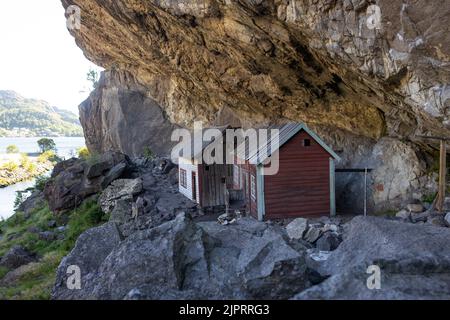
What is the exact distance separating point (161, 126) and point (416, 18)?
110ft

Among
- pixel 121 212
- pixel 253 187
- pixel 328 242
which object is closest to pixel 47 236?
pixel 121 212

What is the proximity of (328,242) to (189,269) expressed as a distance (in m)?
5.42

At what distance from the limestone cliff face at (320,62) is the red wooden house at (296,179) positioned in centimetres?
349

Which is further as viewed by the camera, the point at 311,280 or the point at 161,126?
the point at 161,126

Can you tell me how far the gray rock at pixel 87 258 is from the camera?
6941 mm

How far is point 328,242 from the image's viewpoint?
10.7m

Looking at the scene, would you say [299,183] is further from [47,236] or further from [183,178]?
[47,236]

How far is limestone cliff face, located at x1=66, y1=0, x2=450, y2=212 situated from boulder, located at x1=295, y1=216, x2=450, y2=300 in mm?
7356

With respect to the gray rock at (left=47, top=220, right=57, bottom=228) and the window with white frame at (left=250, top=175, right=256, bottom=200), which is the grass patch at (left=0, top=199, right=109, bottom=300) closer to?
the gray rock at (left=47, top=220, right=57, bottom=228)

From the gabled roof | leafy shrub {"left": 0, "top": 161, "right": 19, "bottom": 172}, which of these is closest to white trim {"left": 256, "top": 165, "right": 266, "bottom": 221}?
the gabled roof

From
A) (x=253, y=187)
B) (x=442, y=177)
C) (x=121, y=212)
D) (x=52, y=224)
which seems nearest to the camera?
(x=442, y=177)
